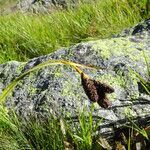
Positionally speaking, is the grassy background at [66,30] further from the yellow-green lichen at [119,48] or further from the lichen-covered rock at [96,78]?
the yellow-green lichen at [119,48]

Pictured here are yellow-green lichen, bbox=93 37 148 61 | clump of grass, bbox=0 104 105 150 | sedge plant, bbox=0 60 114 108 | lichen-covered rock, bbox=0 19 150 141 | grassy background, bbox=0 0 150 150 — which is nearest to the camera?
sedge plant, bbox=0 60 114 108

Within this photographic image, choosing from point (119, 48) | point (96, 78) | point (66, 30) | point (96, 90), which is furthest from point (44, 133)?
point (66, 30)

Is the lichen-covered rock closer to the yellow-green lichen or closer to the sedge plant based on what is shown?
the yellow-green lichen

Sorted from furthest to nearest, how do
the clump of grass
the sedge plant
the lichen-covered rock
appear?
1. the lichen-covered rock
2. the clump of grass
3. the sedge plant

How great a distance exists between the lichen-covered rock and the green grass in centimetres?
140

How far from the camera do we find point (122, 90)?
233 cm

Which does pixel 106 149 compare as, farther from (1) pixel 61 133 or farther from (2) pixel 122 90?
(2) pixel 122 90

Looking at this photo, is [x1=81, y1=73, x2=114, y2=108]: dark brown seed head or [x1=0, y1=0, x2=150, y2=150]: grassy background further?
[x1=0, y1=0, x2=150, y2=150]: grassy background

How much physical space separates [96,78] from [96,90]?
145 cm

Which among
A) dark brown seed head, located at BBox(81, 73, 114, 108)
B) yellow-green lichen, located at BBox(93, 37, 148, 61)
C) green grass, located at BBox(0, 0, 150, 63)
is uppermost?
dark brown seed head, located at BBox(81, 73, 114, 108)

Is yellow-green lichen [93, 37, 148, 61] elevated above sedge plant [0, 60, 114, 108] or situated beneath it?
situated beneath

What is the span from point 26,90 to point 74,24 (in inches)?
90.5

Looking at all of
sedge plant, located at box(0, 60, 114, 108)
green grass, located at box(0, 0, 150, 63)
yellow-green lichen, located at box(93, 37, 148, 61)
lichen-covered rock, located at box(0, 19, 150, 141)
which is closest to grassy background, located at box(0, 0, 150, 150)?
green grass, located at box(0, 0, 150, 63)

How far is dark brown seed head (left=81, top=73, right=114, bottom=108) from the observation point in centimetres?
98
